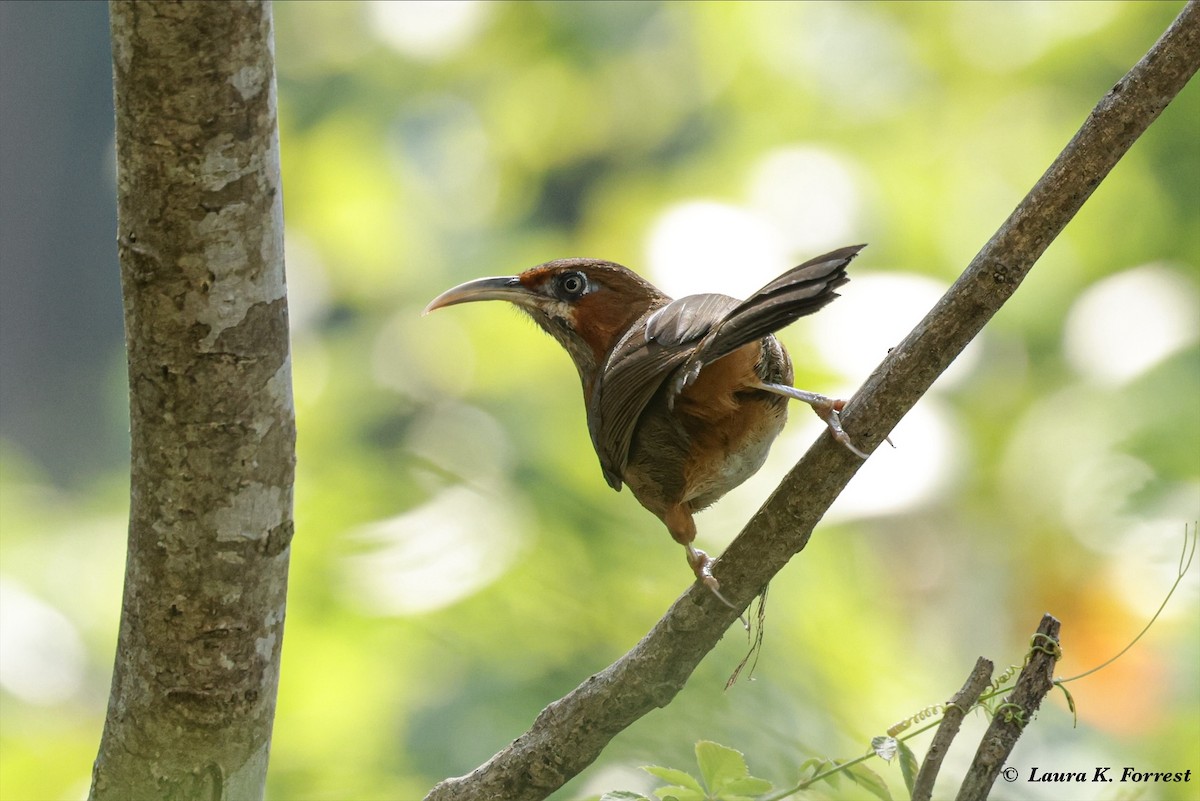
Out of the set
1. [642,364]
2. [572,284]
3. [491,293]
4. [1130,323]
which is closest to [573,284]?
[572,284]

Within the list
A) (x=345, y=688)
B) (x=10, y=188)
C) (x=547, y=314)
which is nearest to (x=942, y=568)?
(x=547, y=314)

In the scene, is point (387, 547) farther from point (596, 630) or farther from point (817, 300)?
point (817, 300)

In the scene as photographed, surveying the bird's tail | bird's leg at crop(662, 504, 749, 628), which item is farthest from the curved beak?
the bird's tail

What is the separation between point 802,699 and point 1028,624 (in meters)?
1.49

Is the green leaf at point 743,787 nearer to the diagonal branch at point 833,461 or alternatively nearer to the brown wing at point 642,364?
the diagonal branch at point 833,461

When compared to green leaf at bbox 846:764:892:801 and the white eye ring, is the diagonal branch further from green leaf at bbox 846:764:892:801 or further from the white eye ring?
the white eye ring

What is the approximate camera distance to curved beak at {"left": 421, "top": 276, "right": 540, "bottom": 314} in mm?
3123

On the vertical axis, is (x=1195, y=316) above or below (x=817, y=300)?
above

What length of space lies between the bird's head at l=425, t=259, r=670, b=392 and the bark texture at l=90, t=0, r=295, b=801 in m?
1.34

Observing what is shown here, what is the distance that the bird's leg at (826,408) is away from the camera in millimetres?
1875

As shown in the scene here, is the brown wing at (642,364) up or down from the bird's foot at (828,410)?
up

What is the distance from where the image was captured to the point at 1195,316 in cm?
426

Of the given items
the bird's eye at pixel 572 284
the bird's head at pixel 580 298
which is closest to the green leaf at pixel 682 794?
the bird's head at pixel 580 298

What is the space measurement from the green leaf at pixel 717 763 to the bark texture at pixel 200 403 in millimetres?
801
